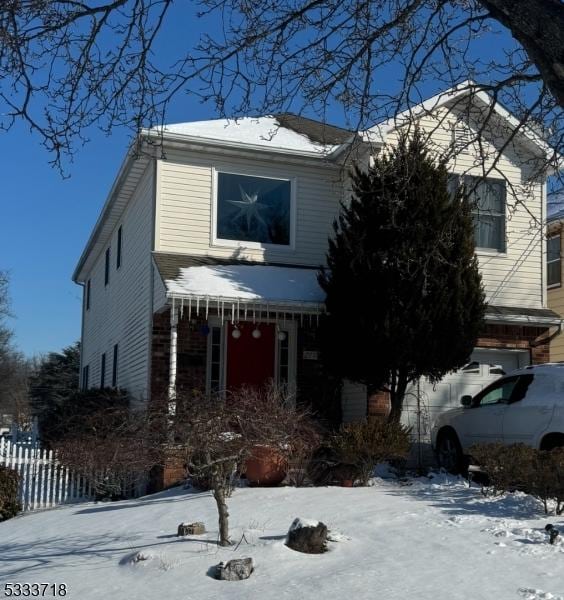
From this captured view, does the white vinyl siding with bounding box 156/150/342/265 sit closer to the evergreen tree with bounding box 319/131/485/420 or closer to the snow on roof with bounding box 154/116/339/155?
the snow on roof with bounding box 154/116/339/155

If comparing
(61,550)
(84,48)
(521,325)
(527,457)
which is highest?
(84,48)

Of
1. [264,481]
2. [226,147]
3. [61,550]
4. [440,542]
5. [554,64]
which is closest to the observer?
[554,64]

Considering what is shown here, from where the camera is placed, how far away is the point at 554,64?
5.00 meters

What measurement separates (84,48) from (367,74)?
116 inches

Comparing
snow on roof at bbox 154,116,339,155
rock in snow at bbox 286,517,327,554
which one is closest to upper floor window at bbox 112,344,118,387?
snow on roof at bbox 154,116,339,155

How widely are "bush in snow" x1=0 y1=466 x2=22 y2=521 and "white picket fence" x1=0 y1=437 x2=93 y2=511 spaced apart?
323 millimetres

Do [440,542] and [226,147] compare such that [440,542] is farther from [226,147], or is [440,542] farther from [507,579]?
[226,147]

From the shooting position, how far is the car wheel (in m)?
12.7

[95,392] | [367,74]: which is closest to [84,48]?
[367,74]

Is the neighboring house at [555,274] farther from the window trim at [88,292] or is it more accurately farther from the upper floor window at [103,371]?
the window trim at [88,292]

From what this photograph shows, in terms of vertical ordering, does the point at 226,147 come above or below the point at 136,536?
above

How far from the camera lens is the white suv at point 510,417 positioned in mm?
11172

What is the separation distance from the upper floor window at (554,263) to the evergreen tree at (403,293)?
732cm

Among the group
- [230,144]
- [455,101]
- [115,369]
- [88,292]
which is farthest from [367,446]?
[88,292]
